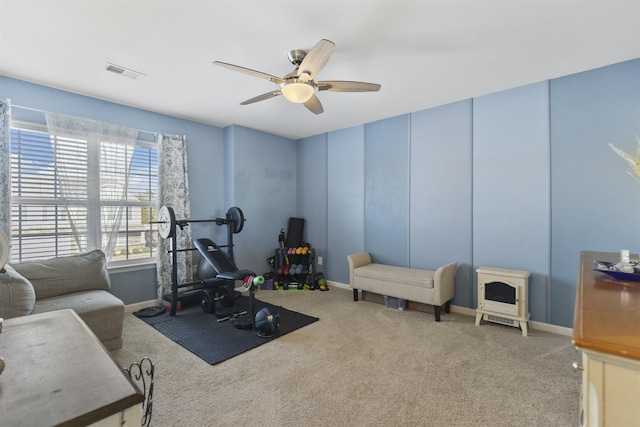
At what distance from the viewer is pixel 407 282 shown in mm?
3488

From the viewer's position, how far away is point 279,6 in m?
1.89

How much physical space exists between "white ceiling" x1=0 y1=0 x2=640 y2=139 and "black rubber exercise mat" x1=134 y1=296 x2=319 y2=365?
2.61 meters

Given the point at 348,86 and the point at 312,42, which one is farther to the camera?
the point at 348,86

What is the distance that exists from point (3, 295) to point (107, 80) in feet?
7.03

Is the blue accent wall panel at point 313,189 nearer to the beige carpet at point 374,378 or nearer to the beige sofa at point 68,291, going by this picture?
the beige carpet at point 374,378

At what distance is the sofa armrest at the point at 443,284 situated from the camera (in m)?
3.24

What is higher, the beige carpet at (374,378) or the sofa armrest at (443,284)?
the sofa armrest at (443,284)

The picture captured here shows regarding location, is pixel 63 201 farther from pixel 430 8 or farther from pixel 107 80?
pixel 430 8

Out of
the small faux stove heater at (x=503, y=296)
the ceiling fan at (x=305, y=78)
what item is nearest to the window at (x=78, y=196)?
the ceiling fan at (x=305, y=78)

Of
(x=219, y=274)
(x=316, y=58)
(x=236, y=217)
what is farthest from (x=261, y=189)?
(x=316, y=58)

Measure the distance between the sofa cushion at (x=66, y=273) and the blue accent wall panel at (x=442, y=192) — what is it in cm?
377

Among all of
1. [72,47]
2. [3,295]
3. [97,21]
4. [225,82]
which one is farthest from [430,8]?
[3,295]

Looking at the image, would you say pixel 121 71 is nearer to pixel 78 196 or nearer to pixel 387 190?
pixel 78 196

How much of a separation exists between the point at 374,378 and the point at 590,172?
111 inches
